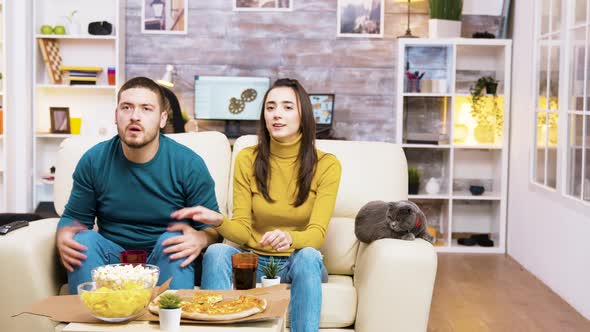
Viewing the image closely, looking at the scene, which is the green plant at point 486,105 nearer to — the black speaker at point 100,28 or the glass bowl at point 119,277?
the black speaker at point 100,28

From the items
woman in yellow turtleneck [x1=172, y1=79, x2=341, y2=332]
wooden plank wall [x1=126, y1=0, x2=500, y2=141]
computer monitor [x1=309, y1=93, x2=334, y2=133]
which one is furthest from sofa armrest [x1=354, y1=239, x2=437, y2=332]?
wooden plank wall [x1=126, y1=0, x2=500, y2=141]

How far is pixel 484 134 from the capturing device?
20.3 ft

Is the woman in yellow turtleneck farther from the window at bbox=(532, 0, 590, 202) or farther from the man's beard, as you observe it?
the window at bbox=(532, 0, 590, 202)

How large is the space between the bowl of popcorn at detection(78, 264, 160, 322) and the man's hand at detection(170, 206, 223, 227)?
0.46 metres

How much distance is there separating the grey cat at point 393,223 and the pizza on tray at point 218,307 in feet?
2.46

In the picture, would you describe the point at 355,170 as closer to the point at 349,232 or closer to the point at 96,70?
the point at 349,232

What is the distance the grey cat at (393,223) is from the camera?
2.81 metres

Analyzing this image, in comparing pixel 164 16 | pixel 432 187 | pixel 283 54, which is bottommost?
pixel 432 187

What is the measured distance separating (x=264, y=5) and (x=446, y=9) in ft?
4.63

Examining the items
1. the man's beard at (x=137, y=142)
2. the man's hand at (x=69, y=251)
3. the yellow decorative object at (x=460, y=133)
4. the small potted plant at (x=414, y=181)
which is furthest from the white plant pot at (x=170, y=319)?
the yellow decorative object at (x=460, y=133)

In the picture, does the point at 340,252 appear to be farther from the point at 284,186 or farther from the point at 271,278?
the point at 271,278

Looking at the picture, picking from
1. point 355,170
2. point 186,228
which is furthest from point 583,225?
point 186,228

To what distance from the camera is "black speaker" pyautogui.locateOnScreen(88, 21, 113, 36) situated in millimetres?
6258

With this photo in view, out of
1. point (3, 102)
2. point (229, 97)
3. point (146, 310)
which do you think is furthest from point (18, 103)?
point (146, 310)
